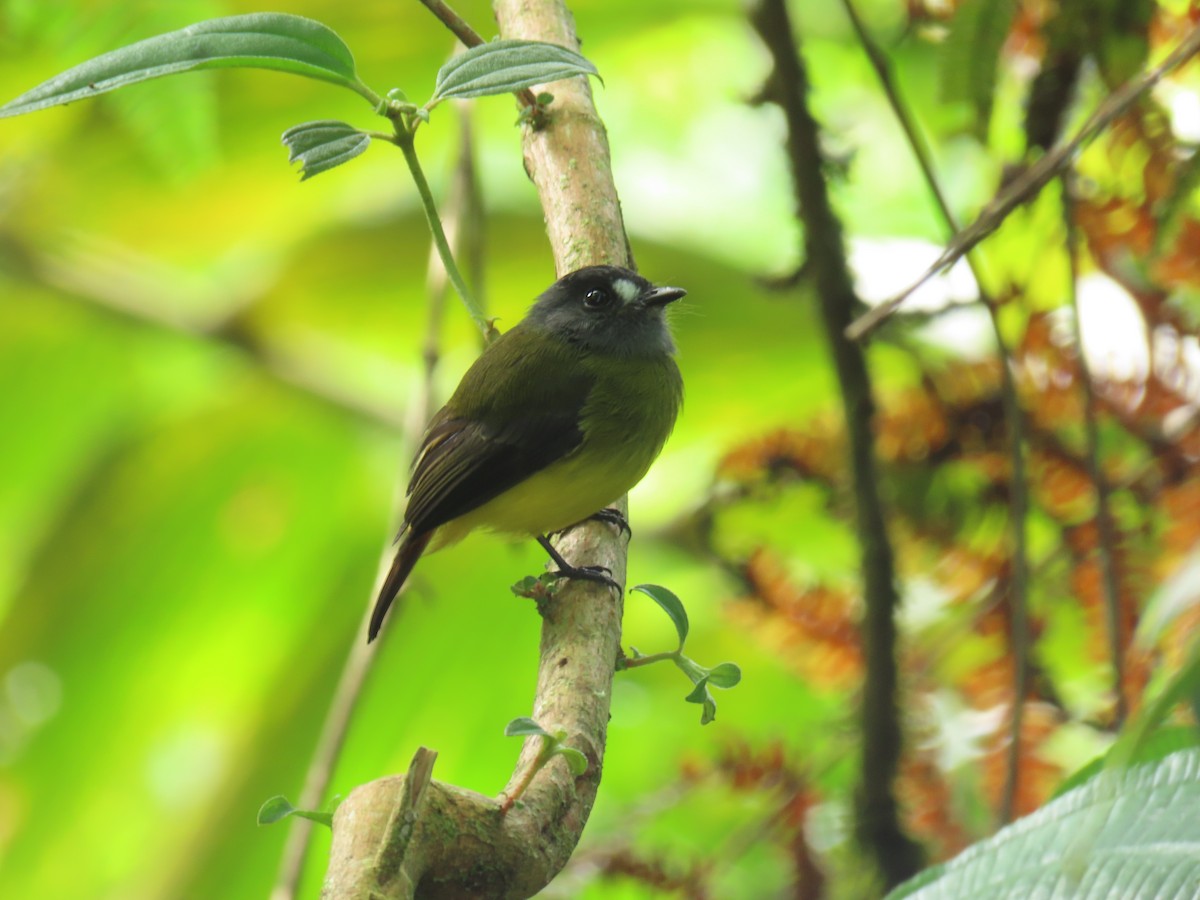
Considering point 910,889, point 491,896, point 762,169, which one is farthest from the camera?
point 762,169

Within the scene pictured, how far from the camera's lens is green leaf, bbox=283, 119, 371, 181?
1312 mm

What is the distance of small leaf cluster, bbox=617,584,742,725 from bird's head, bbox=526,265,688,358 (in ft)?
3.01

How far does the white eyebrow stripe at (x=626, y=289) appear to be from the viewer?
2.09 metres

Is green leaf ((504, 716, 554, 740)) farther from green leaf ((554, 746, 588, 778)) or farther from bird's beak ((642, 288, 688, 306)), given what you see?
bird's beak ((642, 288, 688, 306))

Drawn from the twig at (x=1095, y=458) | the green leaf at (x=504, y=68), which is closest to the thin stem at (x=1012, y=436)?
the twig at (x=1095, y=458)

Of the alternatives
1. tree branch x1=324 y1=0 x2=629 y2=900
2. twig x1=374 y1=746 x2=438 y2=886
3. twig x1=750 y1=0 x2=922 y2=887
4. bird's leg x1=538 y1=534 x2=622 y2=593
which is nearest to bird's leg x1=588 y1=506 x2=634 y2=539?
→ tree branch x1=324 y1=0 x2=629 y2=900

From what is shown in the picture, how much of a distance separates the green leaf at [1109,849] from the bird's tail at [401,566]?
1186mm

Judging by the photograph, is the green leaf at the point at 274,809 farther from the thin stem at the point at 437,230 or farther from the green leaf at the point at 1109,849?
the thin stem at the point at 437,230

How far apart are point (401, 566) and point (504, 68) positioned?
42.6 inches

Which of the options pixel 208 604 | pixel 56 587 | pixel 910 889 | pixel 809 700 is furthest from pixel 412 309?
pixel 910 889

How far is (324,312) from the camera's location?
3.29 meters

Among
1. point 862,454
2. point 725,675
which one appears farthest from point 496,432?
point 725,675

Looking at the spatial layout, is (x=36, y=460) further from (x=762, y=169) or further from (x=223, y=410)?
(x=762, y=169)

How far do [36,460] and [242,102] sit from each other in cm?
108
